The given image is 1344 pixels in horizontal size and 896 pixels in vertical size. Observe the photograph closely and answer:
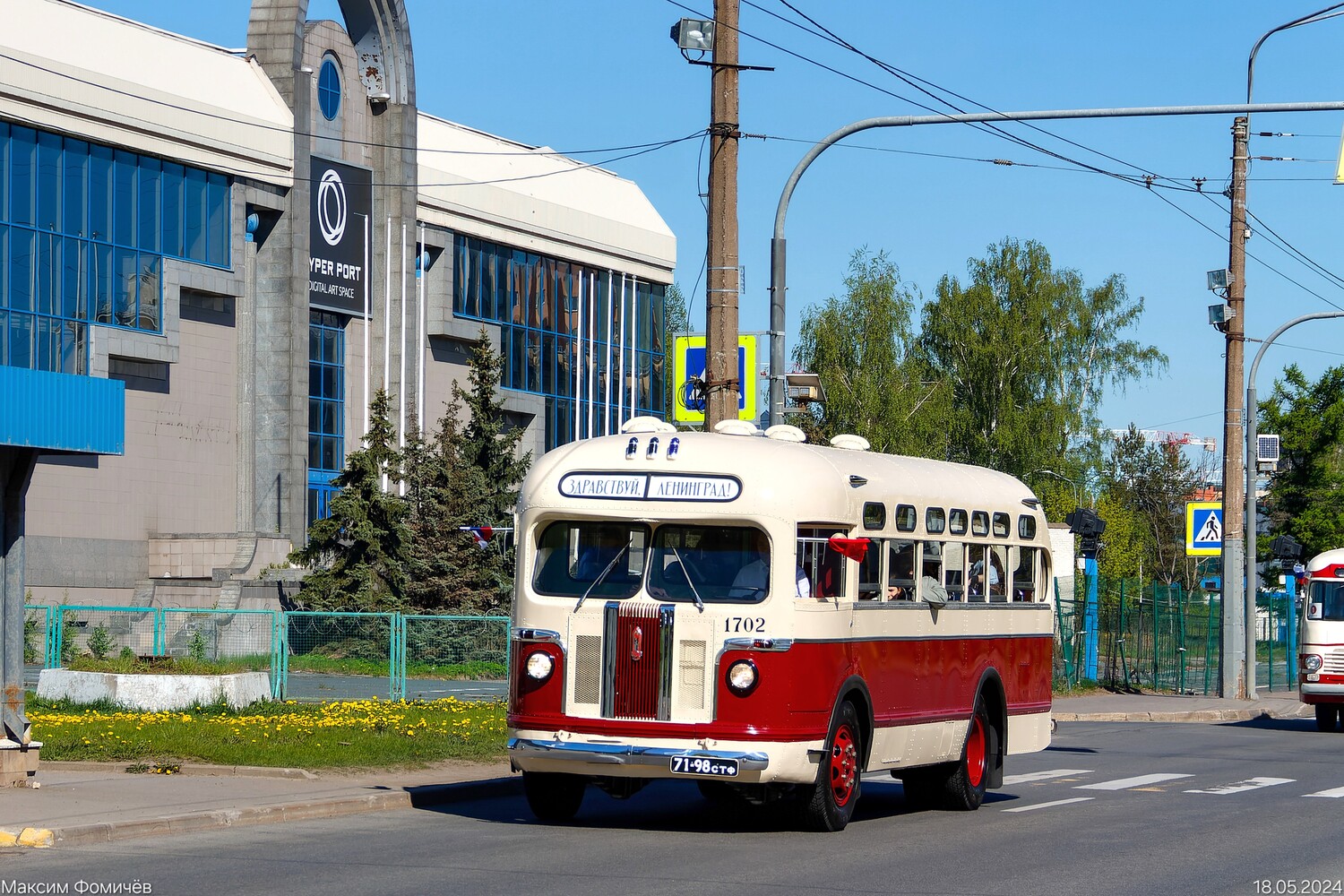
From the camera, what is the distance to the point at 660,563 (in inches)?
525

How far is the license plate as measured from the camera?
41.7ft

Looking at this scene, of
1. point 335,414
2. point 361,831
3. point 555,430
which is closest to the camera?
point 361,831

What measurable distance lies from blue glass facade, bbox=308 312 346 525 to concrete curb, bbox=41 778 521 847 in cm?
3425

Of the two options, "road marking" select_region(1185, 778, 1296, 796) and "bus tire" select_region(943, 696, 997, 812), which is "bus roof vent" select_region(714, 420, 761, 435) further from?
"road marking" select_region(1185, 778, 1296, 796)

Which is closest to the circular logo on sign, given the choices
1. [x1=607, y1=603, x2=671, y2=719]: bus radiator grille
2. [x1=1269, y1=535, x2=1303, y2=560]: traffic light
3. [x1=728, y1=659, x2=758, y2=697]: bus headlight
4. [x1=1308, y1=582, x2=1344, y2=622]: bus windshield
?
[x1=1269, y1=535, x2=1303, y2=560]: traffic light

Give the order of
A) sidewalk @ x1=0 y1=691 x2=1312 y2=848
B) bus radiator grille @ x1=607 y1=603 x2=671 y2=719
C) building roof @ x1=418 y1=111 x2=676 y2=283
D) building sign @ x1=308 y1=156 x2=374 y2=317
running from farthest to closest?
building roof @ x1=418 y1=111 x2=676 y2=283 < building sign @ x1=308 y1=156 x2=374 y2=317 < bus radiator grille @ x1=607 y1=603 x2=671 y2=719 < sidewalk @ x1=0 y1=691 x2=1312 y2=848

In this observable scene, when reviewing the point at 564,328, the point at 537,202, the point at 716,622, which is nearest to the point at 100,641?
the point at 716,622

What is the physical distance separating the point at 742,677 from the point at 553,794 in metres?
2.06

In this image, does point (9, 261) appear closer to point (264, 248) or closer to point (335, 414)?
point (264, 248)

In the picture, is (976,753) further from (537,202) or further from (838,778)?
(537,202)

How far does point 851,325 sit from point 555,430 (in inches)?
521

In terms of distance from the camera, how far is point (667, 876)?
35.5 ft

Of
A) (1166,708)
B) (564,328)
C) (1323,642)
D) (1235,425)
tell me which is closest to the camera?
(1323,642)

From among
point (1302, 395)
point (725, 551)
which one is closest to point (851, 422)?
point (1302, 395)
